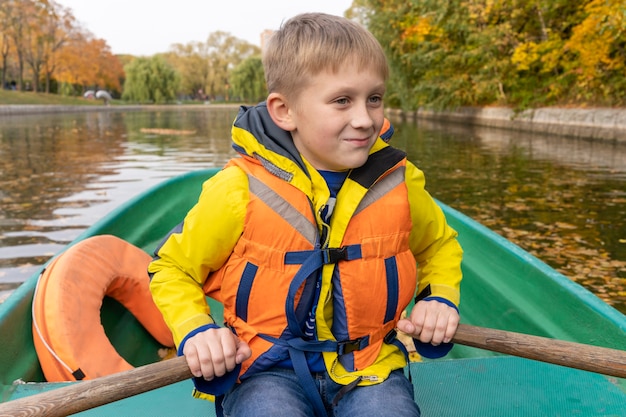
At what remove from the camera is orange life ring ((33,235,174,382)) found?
2.17 metres

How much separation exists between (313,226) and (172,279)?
1.35ft

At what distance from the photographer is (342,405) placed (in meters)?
1.50

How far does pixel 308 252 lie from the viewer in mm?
1504

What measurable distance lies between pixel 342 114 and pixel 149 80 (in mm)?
51293

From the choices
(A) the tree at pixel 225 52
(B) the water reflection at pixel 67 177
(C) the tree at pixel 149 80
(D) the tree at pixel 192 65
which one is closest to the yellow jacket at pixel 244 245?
(B) the water reflection at pixel 67 177

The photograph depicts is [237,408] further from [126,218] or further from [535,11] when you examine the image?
[535,11]

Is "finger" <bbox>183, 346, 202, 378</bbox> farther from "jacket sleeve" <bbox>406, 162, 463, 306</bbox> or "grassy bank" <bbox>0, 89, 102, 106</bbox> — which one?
"grassy bank" <bbox>0, 89, 102, 106</bbox>

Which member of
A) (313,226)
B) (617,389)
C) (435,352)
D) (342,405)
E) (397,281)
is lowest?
(617,389)

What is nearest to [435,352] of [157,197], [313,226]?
[313,226]

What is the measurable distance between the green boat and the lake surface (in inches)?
52.4

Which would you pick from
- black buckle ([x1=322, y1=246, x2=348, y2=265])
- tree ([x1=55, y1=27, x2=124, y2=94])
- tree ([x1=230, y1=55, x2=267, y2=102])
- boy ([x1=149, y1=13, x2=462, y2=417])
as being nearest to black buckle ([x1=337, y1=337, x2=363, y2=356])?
boy ([x1=149, y1=13, x2=462, y2=417])

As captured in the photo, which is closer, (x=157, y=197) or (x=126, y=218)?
(x=126, y=218)

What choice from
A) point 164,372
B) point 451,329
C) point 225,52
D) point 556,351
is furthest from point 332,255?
point 225,52

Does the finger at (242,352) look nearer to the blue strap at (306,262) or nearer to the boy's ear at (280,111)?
the blue strap at (306,262)
